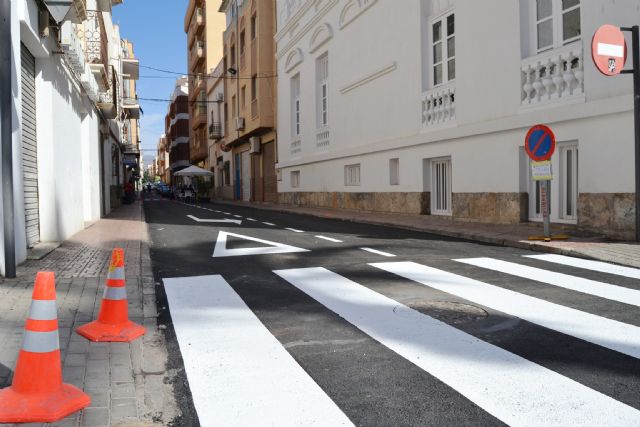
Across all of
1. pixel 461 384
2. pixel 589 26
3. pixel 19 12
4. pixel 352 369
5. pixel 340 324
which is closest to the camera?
pixel 461 384

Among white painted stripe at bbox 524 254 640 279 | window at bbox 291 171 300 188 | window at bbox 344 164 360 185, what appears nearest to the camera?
white painted stripe at bbox 524 254 640 279

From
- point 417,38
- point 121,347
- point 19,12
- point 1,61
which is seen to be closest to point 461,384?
point 121,347

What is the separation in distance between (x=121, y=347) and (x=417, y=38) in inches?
545

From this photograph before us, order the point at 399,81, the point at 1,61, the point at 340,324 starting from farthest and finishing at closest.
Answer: the point at 399,81 → the point at 1,61 → the point at 340,324

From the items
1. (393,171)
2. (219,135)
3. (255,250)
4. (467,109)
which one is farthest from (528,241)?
(219,135)

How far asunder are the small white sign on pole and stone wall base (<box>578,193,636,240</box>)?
1.24 meters

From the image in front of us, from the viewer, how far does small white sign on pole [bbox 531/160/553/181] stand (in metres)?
8.99

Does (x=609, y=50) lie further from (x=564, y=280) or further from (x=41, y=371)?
(x=41, y=371)

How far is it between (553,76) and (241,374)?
9.72 meters

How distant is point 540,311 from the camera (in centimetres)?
455

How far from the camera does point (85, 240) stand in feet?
34.0

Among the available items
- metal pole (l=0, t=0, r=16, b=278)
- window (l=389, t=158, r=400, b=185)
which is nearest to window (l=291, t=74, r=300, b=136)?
window (l=389, t=158, r=400, b=185)

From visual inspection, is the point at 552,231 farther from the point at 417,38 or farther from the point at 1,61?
the point at 1,61

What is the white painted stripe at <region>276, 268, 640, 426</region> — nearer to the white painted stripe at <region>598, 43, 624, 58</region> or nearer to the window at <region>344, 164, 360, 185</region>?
the white painted stripe at <region>598, 43, 624, 58</region>
